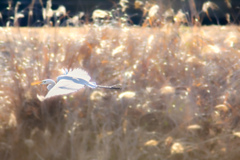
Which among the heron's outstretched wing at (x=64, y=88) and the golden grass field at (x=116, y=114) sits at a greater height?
the heron's outstretched wing at (x=64, y=88)

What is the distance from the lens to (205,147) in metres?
2.19

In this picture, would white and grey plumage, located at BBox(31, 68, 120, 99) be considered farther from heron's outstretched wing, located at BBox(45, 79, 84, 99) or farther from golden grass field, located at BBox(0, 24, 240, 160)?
golden grass field, located at BBox(0, 24, 240, 160)

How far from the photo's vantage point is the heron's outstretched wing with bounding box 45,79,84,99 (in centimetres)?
65

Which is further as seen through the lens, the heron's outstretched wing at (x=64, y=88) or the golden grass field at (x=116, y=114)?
the golden grass field at (x=116, y=114)

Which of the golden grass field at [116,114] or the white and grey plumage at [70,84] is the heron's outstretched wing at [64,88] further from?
the golden grass field at [116,114]

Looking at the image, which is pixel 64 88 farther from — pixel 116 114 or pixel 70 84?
pixel 116 114

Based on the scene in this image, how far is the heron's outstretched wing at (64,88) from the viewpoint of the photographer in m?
0.65

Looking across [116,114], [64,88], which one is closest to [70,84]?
[64,88]

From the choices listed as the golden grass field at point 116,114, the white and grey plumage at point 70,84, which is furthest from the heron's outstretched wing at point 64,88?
the golden grass field at point 116,114

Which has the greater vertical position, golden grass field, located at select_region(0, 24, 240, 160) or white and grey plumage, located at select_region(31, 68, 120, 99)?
white and grey plumage, located at select_region(31, 68, 120, 99)

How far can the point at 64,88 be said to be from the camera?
67cm

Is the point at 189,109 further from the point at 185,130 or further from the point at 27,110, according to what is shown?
the point at 27,110

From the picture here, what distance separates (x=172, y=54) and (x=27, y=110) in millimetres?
1147

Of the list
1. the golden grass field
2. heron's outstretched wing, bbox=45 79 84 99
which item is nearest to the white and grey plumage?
heron's outstretched wing, bbox=45 79 84 99
